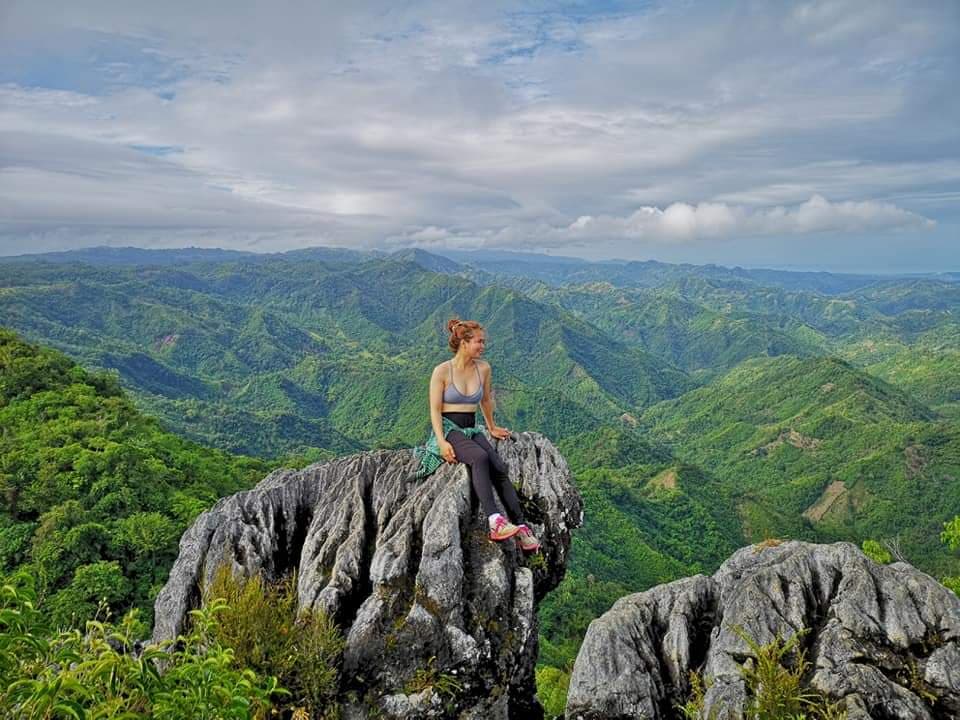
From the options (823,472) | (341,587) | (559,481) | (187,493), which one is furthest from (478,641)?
(823,472)

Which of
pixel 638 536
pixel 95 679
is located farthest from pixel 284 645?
pixel 638 536

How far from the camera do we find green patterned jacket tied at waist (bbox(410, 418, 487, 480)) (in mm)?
12477

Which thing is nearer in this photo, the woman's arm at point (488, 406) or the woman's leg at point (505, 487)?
the woman's leg at point (505, 487)

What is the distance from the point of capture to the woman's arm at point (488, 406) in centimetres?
1262

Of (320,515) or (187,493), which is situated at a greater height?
(320,515)

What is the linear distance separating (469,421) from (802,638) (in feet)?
23.4

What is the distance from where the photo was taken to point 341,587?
10.4 metres

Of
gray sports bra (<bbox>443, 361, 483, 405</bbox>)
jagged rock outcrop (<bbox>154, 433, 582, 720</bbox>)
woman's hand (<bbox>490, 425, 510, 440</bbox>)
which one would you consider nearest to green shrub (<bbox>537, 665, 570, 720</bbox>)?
jagged rock outcrop (<bbox>154, 433, 582, 720</bbox>)

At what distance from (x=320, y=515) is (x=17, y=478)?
2842 centimetres

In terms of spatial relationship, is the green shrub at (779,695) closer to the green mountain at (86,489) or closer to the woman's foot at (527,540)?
the woman's foot at (527,540)

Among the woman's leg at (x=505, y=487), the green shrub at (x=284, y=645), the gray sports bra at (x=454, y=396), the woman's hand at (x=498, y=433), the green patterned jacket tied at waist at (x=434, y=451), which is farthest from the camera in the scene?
the woman's hand at (x=498, y=433)

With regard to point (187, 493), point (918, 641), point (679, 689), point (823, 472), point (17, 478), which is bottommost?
point (823, 472)

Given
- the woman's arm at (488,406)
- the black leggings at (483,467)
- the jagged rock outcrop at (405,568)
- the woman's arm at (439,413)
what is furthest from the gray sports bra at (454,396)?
the jagged rock outcrop at (405,568)

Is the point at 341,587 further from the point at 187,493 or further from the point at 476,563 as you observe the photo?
the point at 187,493
